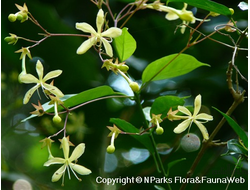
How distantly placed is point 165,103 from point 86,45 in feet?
0.81

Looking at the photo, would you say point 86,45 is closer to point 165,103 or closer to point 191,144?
point 165,103

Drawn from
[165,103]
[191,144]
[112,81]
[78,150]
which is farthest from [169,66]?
[112,81]

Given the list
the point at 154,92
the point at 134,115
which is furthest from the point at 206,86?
the point at 134,115

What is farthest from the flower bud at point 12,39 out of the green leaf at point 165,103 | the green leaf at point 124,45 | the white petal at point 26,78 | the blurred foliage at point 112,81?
the blurred foliage at point 112,81

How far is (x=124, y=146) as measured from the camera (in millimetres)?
1706

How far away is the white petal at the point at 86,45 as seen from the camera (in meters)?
0.79

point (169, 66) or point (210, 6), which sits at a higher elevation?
point (210, 6)

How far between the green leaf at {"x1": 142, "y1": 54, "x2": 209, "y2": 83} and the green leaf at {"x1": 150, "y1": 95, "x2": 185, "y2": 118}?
0.06 metres

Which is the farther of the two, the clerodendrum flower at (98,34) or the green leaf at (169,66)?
the green leaf at (169,66)

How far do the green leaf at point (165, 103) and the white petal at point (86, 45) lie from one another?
0.71 feet

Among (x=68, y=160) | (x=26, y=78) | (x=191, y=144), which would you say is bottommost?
(x=191, y=144)

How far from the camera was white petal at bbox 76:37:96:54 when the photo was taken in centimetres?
79

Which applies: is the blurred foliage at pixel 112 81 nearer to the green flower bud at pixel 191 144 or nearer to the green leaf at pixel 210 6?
the green flower bud at pixel 191 144

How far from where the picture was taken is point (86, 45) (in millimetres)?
804
